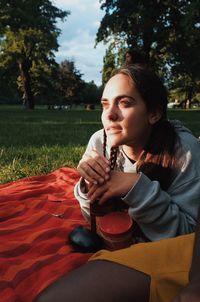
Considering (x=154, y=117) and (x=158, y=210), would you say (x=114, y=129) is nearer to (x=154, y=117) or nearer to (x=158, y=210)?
(x=154, y=117)

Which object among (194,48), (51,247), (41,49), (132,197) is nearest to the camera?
(132,197)

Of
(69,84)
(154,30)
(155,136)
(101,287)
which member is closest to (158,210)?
(155,136)

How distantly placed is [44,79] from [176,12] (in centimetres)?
2146

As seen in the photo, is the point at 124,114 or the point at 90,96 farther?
the point at 90,96

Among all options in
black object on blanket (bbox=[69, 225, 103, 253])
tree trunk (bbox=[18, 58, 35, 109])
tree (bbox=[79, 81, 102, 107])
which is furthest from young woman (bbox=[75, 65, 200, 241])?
tree (bbox=[79, 81, 102, 107])

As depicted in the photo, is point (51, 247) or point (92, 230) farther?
point (51, 247)

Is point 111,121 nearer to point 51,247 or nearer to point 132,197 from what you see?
point 132,197

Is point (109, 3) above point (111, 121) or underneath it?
above

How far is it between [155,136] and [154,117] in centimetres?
10

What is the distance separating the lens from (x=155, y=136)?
2.53m

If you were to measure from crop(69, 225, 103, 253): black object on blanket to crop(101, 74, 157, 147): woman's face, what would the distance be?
520 mm

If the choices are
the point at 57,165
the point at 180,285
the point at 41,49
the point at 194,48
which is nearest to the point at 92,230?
the point at 180,285

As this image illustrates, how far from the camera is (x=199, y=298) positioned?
51.7 inches

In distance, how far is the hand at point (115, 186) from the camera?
217 centimetres
